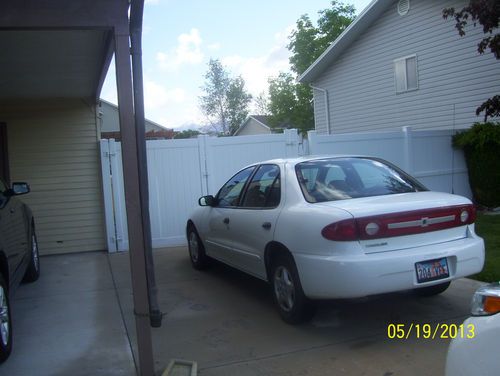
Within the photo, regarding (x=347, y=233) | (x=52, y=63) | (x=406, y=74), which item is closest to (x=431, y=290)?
(x=347, y=233)

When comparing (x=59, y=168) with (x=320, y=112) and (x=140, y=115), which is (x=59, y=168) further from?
(x=320, y=112)

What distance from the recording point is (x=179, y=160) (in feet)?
33.0

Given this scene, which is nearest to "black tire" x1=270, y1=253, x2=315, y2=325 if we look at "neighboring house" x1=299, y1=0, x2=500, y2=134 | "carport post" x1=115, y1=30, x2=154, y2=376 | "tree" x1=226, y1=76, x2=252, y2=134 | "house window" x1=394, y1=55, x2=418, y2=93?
"carport post" x1=115, y1=30, x2=154, y2=376

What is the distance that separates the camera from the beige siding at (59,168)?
9.73 metres

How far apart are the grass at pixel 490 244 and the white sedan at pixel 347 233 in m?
0.94

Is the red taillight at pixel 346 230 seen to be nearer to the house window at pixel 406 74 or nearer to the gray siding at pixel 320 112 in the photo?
the house window at pixel 406 74

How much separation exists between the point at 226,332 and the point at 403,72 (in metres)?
12.5

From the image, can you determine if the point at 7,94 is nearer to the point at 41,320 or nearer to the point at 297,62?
the point at 41,320

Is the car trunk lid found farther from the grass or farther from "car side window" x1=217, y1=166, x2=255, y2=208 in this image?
"car side window" x1=217, y1=166, x2=255, y2=208

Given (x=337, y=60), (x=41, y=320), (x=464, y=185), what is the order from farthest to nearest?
(x=337, y=60), (x=464, y=185), (x=41, y=320)

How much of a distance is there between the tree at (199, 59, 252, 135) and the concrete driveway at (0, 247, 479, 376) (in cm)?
4492

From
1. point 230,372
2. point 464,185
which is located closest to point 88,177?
point 230,372

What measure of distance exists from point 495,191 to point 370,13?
6977 mm

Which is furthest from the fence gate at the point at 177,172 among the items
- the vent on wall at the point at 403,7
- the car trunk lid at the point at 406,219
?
the vent on wall at the point at 403,7
